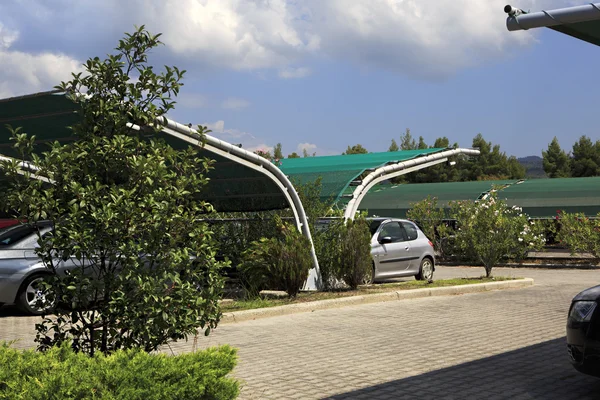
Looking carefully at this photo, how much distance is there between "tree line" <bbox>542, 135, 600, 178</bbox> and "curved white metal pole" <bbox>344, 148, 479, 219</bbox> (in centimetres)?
5274

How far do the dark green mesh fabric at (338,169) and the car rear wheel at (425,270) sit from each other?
8.63ft

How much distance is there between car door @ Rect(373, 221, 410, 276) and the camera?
17547mm

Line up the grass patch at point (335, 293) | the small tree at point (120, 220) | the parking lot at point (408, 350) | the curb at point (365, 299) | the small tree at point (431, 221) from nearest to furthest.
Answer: the small tree at point (120, 220) → the parking lot at point (408, 350) → the curb at point (365, 299) → the grass patch at point (335, 293) → the small tree at point (431, 221)

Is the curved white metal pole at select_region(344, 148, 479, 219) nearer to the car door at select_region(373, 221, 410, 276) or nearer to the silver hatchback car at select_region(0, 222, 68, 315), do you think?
the car door at select_region(373, 221, 410, 276)

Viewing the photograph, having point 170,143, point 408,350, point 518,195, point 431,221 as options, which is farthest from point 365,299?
point 518,195

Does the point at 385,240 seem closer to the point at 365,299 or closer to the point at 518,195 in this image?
the point at 365,299

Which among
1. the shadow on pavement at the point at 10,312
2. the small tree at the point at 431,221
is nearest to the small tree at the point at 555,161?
the small tree at the point at 431,221

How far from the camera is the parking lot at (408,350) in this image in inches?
288

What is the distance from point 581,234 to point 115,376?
23.8 m

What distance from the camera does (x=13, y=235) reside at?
13.0 meters

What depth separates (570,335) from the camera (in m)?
6.98

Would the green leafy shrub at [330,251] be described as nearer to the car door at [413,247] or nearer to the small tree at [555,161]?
the car door at [413,247]

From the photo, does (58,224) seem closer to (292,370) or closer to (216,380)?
(216,380)

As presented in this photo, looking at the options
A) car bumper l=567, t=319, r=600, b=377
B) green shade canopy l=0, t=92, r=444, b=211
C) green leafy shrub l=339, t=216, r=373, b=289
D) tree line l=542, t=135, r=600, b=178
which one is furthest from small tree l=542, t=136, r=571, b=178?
car bumper l=567, t=319, r=600, b=377
